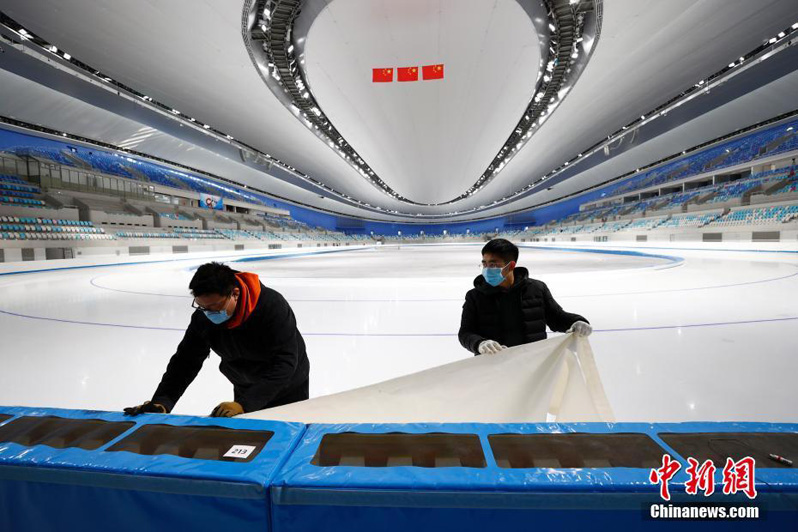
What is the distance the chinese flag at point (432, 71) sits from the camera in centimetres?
1081

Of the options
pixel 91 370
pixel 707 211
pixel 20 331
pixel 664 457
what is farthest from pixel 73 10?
pixel 707 211

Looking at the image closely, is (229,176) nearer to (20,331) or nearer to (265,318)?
(20,331)

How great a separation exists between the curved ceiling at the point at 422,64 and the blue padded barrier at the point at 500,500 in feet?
31.3

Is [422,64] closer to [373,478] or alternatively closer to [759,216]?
[373,478]

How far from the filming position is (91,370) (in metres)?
2.86

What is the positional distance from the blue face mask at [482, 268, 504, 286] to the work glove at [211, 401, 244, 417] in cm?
151

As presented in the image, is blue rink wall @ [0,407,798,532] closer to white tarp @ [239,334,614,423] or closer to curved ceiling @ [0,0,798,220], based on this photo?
white tarp @ [239,334,614,423]

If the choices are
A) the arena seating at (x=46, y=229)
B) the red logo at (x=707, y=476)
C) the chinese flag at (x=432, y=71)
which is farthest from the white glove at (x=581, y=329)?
the arena seating at (x=46, y=229)

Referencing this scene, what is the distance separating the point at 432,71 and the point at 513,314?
10813 millimetres

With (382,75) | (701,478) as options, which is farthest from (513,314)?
(382,75)

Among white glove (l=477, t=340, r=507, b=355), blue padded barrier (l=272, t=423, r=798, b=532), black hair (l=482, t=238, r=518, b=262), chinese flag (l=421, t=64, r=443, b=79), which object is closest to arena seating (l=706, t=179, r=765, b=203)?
chinese flag (l=421, t=64, r=443, b=79)

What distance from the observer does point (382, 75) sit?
11180 mm

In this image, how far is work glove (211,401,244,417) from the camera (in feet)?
4.12

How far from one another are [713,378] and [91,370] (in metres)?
4.61
